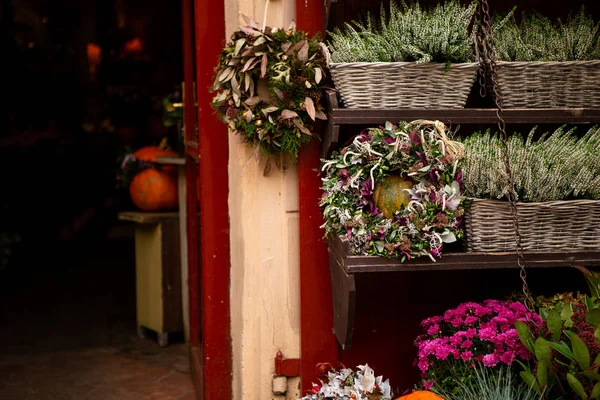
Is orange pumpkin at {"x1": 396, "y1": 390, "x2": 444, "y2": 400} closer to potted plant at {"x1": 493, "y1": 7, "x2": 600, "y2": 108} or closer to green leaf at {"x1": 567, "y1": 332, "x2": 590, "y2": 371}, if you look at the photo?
green leaf at {"x1": 567, "y1": 332, "x2": 590, "y2": 371}

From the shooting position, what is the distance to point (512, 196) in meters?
2.81

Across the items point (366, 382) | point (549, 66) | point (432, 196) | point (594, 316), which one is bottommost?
point (366, 382)

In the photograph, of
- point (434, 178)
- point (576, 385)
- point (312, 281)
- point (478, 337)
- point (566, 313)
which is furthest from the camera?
point (312, 281)

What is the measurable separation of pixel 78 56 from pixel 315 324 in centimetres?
781

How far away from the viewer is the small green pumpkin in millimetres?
2770

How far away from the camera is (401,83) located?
285 centimetres

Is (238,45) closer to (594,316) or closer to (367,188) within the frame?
(367,188)

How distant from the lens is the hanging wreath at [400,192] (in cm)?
272

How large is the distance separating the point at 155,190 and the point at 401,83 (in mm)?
2639

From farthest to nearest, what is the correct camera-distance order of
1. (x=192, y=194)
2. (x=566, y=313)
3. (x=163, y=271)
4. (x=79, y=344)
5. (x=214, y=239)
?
1. (x=79, y=344)
2. (x=163, y=271)
3. (x=192, y=194)
4. (x=214, y=239)
5. (x=566, y=313)

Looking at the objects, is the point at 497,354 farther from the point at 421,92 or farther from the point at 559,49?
the point at 559,49

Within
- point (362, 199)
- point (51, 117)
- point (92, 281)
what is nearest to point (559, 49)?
point (362, 199)

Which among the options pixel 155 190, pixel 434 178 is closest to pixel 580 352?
pixel 434 178

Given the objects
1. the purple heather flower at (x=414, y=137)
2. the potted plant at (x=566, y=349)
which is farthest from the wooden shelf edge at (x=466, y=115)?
the potted plant at (x=566, y=349)
